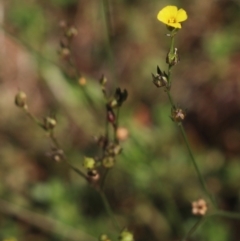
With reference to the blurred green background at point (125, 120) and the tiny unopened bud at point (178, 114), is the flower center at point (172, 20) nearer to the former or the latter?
the tiny unopened bud at point (178, 114)

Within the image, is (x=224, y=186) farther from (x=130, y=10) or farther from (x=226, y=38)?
(x=130, y=10)

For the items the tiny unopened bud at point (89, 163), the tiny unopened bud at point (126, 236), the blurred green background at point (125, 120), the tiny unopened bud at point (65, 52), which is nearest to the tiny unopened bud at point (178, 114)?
the tiny unopened bud at point (89, 163)

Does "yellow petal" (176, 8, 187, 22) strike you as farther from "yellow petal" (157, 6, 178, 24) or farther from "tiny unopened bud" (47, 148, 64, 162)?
"tiny unopened bud" (47, 148, 64, 162)

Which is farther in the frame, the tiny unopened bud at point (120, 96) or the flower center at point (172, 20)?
the tiny unopened bud at point (120, 96)

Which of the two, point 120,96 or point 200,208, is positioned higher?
point 120,96

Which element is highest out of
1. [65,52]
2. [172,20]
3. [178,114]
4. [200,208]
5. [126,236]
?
[65,52]

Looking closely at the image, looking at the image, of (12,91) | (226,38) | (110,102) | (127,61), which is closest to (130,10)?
(127,61)

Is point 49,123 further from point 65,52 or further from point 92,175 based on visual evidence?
point 65,52

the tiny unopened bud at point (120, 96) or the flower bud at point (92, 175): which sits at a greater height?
the tiny unopened bud at point (120, 96)

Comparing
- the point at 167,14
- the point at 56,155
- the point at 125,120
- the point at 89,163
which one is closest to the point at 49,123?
the point at 56,155

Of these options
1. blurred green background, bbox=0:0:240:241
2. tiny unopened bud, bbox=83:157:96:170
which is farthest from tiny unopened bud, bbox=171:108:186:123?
blurred green background, bbox=0:0:240:241
